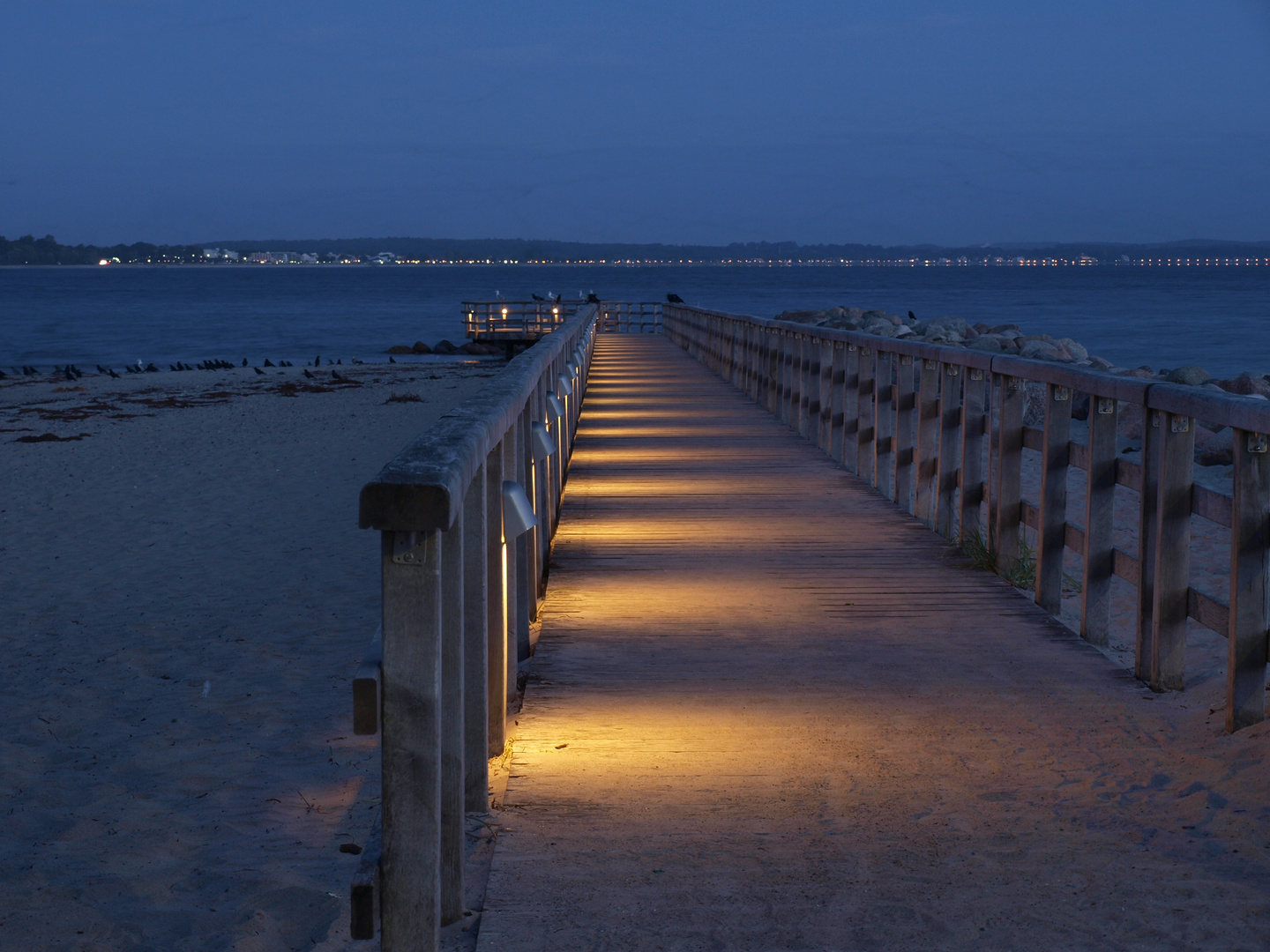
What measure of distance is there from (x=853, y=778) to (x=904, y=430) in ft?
17.6

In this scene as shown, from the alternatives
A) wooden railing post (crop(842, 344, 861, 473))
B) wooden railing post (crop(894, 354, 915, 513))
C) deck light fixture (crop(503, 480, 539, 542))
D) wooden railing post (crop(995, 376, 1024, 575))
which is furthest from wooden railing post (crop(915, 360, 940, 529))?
deck light fixture (crop(503, 480, 539, 542))

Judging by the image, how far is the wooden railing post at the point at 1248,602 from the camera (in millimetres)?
4203

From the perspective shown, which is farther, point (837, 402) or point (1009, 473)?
point (837, 402)

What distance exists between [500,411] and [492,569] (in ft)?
1.46

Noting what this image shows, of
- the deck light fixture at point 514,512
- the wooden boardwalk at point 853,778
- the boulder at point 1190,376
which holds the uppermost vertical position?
the deck light fixture at point 514,512

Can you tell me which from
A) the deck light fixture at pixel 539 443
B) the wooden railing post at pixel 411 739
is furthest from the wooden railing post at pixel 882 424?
the wooden railing post at pixel 411 739

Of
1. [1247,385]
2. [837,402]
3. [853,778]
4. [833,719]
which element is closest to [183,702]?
[833,719]

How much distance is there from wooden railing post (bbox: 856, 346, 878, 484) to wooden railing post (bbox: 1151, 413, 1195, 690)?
5413mm

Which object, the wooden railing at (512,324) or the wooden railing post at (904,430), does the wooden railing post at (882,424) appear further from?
the wooden railing at (512,324)

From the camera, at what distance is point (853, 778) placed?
3.93m

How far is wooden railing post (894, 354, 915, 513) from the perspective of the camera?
8945mm

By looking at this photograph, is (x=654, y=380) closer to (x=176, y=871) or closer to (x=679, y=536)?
(x=679, y=536)

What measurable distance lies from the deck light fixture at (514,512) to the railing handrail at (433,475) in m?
0.19

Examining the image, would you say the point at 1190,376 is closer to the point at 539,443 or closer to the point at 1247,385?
the point at 1247,385
